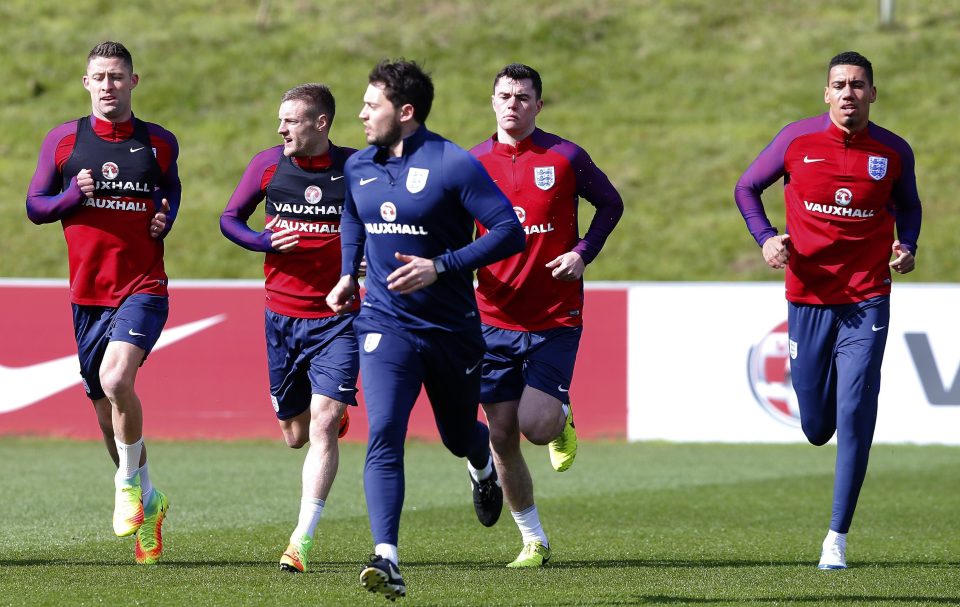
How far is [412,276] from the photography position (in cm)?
607

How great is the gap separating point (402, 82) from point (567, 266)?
1676 millimetres

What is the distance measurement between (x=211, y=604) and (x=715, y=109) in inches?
918

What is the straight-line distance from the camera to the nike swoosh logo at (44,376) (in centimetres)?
1548

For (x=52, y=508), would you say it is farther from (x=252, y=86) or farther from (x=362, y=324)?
(x=252, y=86)

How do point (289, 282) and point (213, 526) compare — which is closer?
point (289, 282)

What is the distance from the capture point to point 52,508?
34.2 feet

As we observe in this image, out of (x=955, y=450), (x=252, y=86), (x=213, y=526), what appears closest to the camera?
(x=213, y=526)

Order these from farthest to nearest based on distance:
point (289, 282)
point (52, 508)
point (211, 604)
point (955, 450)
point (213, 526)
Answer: point (955, 450), point (52, 508), point (213, 526), point (289, 282), point (211, 604)

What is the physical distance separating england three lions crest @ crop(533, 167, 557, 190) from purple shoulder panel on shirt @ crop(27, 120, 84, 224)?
2.37 m

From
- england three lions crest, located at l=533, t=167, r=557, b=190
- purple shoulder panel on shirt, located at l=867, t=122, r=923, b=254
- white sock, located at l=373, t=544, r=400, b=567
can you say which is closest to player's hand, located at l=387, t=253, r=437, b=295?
white sock, located at l=373, t=544, r=400, b=567

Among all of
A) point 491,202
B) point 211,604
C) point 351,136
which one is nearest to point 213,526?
point 211,604

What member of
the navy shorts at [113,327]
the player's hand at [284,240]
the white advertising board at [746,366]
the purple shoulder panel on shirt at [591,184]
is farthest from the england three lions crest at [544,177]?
the white advertising board at [746,366]

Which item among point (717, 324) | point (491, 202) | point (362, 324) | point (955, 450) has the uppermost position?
point (491, 202)

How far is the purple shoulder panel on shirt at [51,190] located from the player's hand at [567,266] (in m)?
2.51
